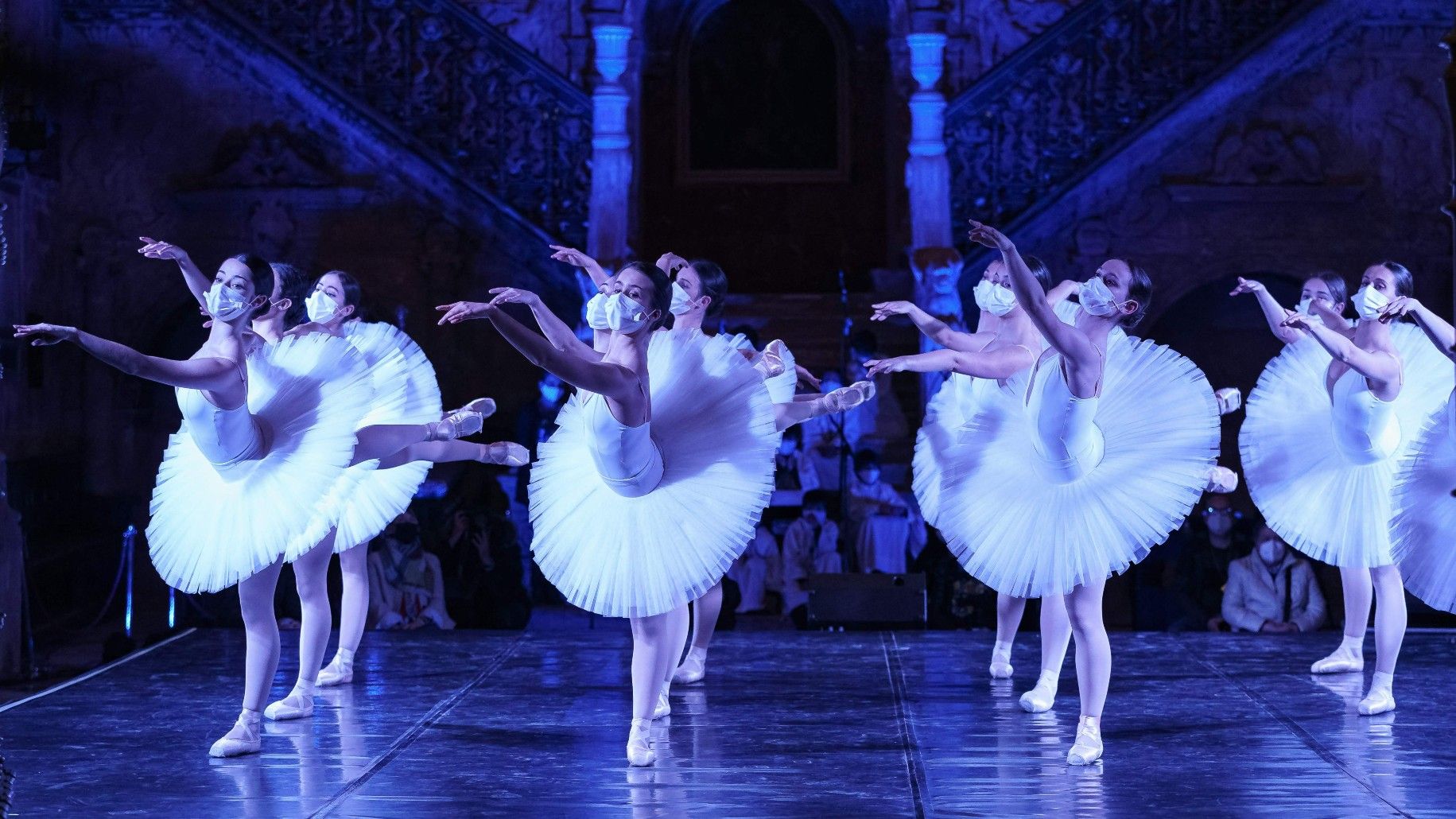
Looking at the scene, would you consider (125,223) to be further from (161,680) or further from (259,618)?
(259,618)

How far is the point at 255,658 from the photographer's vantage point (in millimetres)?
5719

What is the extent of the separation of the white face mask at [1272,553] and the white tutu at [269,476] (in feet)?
15.6

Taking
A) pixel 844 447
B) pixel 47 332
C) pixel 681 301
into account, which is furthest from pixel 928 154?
pixel 47 332

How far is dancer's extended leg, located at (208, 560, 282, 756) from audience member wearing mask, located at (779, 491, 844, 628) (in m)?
4.32

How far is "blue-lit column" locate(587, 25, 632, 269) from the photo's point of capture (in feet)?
38.2

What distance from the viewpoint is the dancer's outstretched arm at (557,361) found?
4707mm

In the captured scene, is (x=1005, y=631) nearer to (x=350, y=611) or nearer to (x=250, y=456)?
(x=350, y=611)

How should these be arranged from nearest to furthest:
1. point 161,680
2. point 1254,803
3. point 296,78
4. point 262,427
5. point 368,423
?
point 1254,803, point 262,427, point 368,423, point 161,680, point 296,78

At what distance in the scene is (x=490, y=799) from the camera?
5.15 m

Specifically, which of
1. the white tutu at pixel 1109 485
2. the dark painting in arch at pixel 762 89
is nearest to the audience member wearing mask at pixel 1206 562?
the white tutu at pixel 1109 485

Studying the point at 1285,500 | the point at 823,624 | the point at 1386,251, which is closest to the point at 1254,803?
the point at 1285,500

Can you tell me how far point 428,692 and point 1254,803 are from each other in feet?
10.8

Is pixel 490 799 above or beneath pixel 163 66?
beneath

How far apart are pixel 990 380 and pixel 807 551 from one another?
326 centimetres
